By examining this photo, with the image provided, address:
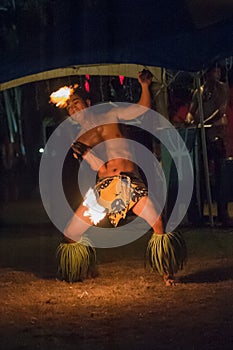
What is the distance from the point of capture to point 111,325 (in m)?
5.91

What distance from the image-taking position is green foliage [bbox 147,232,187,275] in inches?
286

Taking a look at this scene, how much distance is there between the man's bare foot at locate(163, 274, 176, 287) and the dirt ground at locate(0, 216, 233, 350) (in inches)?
2.8

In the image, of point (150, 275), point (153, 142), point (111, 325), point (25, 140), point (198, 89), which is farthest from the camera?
point (25, 140)

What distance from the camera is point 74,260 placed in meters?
7.50

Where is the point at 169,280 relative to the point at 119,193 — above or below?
below

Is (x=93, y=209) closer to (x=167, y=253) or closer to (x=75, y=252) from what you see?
(x=75, y=252)

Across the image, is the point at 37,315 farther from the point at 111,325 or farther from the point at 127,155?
the point at 127,155

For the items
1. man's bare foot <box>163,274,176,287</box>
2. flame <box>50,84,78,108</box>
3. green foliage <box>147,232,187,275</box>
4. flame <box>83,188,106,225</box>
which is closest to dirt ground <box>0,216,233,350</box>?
man's bare foot <box>163,274,176,287</box>

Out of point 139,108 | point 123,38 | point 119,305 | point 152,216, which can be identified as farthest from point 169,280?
point 123,38

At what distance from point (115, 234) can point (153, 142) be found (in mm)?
2149

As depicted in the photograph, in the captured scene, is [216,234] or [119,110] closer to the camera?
[119,110]

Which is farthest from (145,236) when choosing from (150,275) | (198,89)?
(150,275)

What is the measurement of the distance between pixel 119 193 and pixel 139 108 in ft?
2.56

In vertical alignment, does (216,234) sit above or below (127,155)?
below
